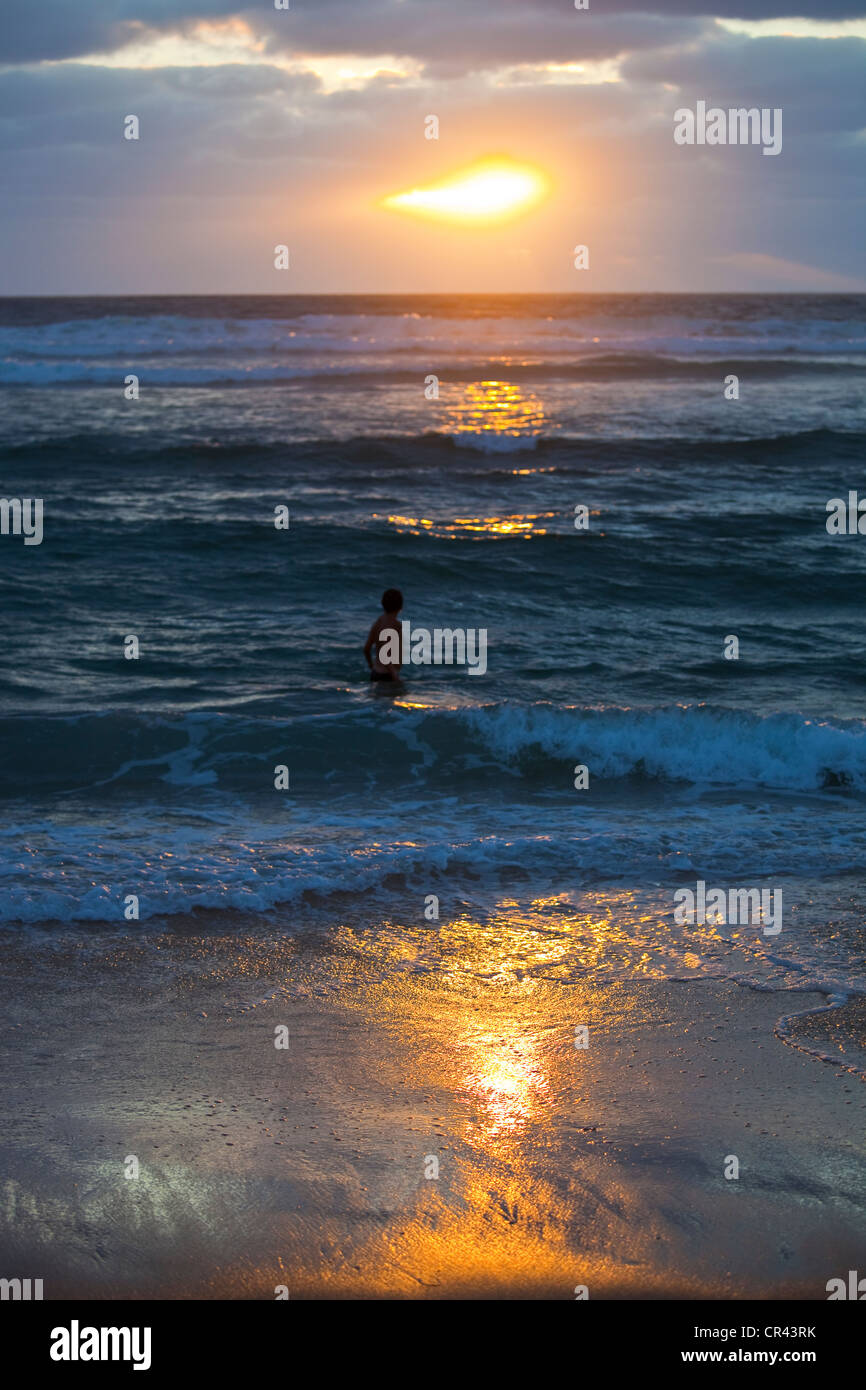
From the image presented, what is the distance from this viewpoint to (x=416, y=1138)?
4.19 m

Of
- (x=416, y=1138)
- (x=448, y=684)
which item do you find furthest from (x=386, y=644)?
(x=416, y=1138)

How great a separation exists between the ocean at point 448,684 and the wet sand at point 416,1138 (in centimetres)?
55

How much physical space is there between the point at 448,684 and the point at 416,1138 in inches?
280

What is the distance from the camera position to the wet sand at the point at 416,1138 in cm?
362

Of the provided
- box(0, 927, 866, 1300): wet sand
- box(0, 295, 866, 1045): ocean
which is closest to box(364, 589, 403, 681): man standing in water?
box(0, 295, 866, 1045): ocean

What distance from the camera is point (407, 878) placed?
6762mm

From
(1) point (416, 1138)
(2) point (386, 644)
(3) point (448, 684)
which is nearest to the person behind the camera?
(1) point (416, 1138)

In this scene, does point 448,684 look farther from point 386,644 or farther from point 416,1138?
point 416,1138

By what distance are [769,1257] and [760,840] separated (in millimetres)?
4051

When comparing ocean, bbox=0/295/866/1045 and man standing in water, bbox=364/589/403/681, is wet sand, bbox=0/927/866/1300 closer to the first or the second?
ocean, bbox=0/295/866/1045

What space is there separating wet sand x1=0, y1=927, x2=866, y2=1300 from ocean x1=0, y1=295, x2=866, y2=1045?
0.55 m

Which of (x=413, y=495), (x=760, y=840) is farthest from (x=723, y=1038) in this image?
(x=413, y=495)

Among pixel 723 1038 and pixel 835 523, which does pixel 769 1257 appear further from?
pixel 835 523

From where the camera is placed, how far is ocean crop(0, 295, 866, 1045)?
639 cm
